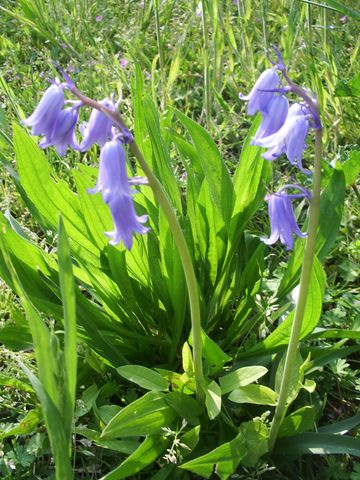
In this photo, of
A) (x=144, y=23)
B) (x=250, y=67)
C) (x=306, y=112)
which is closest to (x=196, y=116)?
(x=250, y=67)

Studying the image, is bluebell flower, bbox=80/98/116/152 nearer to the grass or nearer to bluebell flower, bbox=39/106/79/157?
bluebell flower, bbox=39/106/79/157

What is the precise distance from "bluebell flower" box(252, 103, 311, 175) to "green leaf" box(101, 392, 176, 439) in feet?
2.18

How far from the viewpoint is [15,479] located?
168 centimetres

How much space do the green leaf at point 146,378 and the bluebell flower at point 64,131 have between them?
0.62m

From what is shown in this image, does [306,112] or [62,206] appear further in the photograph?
[62,206]

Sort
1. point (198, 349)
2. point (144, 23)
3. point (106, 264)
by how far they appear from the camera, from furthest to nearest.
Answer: point (144, 23)
point (106, 264)
point (198, 349)

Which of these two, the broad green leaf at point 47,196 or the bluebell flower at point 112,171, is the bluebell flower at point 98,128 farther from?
the broad green leaf at point 47,196

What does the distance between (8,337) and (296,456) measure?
82 cm

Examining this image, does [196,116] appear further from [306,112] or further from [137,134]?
[306,112]

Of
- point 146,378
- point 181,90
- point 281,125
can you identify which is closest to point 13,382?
point 146,378

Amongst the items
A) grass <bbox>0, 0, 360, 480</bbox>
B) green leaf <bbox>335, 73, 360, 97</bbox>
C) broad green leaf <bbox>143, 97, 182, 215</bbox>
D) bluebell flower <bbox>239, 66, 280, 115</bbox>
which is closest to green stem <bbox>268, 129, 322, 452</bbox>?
bluebell flower <bbox>239, 66, 280, 115</bbox>

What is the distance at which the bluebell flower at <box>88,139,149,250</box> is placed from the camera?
3.28 ft

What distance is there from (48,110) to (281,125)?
0.39 meters

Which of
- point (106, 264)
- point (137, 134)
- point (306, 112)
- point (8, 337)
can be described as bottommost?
point (8, 337)
